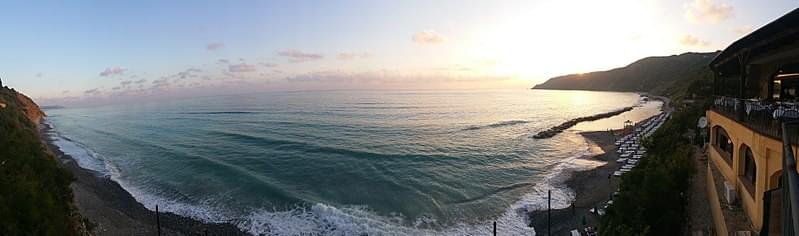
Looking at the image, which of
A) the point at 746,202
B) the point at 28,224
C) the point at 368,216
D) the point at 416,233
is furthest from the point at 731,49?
the point at 28,224

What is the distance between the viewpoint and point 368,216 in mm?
19797

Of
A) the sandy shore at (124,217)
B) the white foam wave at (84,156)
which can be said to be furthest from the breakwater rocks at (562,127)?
the white foam wave at (84,156)

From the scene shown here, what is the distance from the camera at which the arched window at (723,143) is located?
12109 mm

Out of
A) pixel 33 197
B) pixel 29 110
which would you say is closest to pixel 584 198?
pixel 33 197

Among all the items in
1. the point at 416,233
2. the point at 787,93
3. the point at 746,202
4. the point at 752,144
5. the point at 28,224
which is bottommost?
the point at 416,233

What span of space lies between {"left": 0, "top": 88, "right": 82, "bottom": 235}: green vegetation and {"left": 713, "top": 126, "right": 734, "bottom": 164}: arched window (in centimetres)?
2208

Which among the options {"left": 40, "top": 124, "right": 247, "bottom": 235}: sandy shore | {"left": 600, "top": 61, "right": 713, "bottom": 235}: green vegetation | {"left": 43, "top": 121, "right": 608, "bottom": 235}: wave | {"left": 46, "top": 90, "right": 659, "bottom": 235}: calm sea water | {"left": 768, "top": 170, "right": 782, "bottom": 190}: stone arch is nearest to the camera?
{"left": 768, "top": 170, "right": 782, "bottom": 190}: stone arch

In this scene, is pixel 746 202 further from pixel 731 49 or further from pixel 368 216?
pixel 368 216

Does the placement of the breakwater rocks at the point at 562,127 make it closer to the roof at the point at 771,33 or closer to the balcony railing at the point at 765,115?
the balcony railing at the point at 765,115

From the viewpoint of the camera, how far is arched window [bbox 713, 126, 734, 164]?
12.1 m

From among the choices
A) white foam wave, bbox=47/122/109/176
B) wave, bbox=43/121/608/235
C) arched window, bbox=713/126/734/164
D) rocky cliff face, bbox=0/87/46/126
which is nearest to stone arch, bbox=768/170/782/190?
arched window, bbox=713/126/734/164

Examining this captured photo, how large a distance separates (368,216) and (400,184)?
18.3 feet

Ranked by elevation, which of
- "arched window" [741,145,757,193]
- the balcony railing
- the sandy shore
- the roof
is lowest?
the sandy shore

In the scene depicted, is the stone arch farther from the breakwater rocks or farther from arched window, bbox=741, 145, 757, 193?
the breakwater rocks
